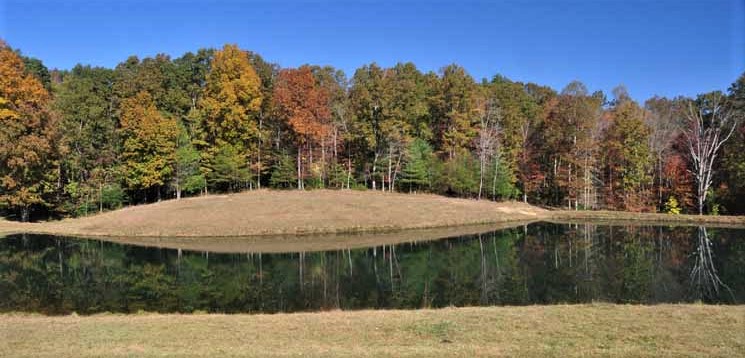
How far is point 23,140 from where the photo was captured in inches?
1807

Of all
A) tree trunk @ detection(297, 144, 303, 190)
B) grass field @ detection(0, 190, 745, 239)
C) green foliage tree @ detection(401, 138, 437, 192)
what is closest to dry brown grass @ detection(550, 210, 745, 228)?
grass field @ detection(0, 190, 745, 239)

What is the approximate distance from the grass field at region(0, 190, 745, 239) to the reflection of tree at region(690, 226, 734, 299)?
18.9m

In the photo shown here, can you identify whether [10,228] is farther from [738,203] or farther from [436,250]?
[738,203]

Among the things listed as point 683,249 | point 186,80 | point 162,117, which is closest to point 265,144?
point 162,117

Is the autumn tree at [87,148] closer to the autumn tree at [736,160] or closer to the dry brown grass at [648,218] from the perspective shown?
the dry brown grass at [648,218]

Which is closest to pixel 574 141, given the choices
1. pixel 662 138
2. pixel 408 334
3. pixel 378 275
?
pixel 662 138

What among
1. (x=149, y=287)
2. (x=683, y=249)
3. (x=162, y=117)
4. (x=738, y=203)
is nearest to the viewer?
(x=149, y=287)

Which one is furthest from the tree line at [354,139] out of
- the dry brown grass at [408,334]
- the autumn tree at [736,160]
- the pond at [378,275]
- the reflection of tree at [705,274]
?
the dry brown grass at [408,334]

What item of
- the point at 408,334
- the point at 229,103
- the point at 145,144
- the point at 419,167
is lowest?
the point at 408,334

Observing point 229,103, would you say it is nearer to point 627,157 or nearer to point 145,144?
point 145,144

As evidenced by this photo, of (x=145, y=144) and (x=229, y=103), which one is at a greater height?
(x=229, y=103)

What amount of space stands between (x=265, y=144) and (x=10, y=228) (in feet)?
91.1

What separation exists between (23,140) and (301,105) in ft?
92.0

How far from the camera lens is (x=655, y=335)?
1151 cm
